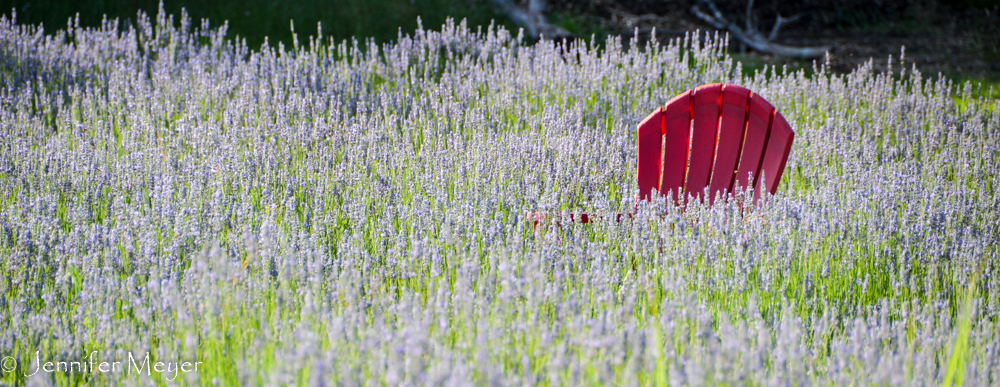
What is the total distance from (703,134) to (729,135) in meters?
0.14

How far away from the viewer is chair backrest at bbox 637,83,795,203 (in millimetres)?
3512

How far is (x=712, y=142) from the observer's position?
3.66 metres

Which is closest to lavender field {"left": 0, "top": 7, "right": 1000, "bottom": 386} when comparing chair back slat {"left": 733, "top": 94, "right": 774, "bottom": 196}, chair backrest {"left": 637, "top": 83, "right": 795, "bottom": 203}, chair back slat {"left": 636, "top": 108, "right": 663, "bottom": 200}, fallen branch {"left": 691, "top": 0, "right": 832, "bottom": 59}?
chair back slat {"left": 636, "top": 108, "right": 663, "bottom": 200}

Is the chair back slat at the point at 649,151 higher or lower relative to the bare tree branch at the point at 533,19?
lower

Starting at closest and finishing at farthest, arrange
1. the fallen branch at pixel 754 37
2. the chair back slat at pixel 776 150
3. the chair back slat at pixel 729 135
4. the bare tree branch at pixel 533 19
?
the chair back slat at pixel 776 150 → the chair back slat at pixel 729 135 → the bare tree branch at pixel 533 19 → the fallen branch at pixel 754 37

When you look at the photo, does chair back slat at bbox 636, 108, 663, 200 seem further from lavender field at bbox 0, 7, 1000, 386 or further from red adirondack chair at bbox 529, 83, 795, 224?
lavender field at bbox 0, 7, 1000, 386

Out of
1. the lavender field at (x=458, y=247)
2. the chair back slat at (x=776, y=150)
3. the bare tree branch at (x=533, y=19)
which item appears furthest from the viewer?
the bare tree branch at (x=533, y=19)

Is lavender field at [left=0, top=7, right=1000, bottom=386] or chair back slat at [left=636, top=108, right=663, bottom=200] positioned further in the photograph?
chair back slat at [left=636, top=108, right=663, bottom=200]

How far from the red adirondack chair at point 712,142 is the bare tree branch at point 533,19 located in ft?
15.2

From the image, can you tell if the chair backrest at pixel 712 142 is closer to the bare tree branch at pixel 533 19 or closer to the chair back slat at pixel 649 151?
the chair back slat at pixel 649 151

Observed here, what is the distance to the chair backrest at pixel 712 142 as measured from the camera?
3.51 meters

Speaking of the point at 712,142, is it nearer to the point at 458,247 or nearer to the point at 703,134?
the point at 703,134

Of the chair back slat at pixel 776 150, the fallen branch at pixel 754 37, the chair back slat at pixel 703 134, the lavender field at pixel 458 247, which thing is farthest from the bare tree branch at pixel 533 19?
the chair back slat at pixel 776 150

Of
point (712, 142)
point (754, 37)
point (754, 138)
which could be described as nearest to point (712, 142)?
point (712, 142)
